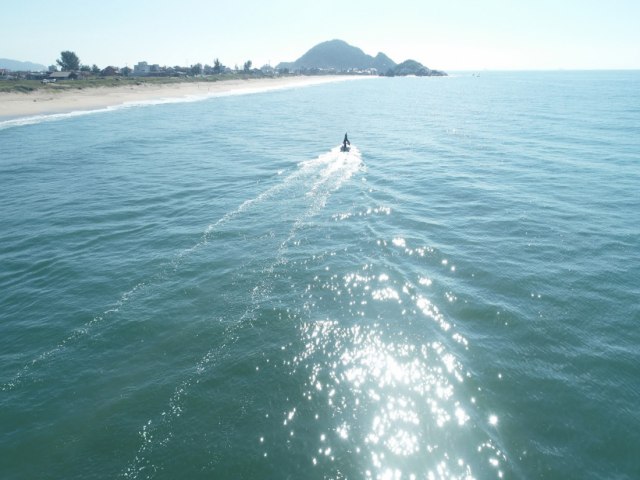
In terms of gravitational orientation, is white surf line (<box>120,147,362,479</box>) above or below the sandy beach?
below

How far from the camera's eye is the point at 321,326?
71.1 ft

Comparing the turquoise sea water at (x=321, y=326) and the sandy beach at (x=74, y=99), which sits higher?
the sandy beach at (x=74, y=99)

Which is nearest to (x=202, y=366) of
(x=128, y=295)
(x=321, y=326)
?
(x=321, y=326)

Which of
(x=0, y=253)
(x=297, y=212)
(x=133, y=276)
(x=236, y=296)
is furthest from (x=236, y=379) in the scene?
(x=0, y=253)

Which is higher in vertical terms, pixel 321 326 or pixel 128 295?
pixel 128 295

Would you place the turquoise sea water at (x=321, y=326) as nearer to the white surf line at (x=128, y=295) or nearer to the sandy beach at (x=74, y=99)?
the white surf line at (x=128, y=295)

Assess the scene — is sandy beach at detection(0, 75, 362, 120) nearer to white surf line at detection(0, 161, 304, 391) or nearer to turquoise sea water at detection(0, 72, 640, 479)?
turquoise sea water at detection(0, 72, 640, 479)

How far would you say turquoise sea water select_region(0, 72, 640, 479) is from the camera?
1493 cm

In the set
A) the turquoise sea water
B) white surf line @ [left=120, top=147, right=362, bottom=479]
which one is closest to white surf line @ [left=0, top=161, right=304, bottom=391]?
the turquoise sea water

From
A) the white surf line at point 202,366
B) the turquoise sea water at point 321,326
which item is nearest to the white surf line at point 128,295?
the turquoise sea water at point 321,326

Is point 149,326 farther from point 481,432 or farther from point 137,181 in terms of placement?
point 137,181

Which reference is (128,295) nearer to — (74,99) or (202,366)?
(202,366)

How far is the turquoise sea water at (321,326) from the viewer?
1493 cm

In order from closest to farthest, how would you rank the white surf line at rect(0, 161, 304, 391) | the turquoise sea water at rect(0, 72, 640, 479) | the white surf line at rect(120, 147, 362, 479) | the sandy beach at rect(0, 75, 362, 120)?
the white surf line at rect(120, 147, 362, 479) → the turquoise sea water at rect(0, 72, 640, 479) → the white surf line at rect(0, 161, 304, 391) → the sandy beach at rect(0, 75, 362, 120)
